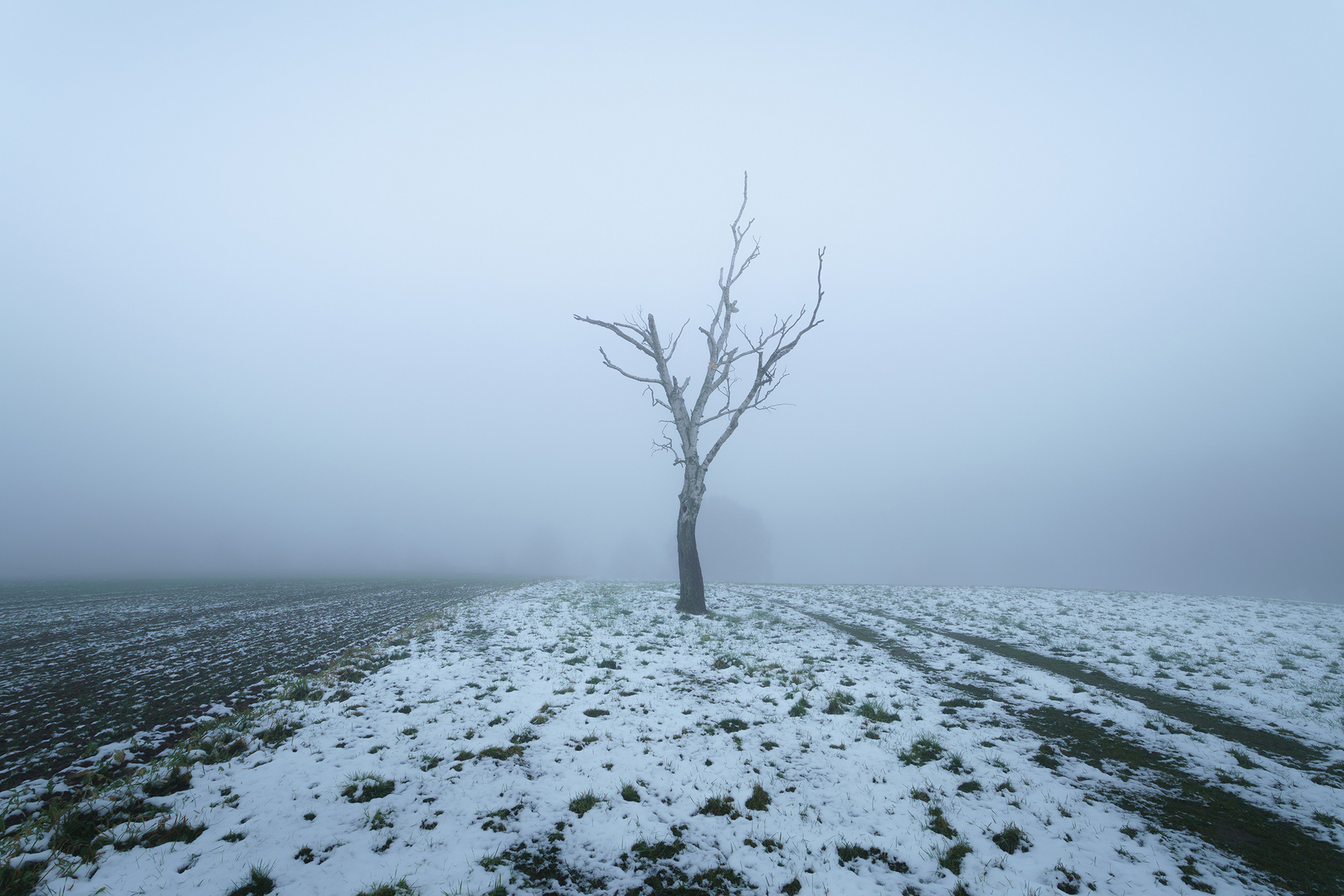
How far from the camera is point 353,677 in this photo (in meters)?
9.05

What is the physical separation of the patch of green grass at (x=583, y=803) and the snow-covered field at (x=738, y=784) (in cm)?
3

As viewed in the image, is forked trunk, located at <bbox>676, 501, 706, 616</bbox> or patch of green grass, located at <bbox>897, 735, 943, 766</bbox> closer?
patch of green grass, located at <bbox>897, 735, 943, 766</bbox>

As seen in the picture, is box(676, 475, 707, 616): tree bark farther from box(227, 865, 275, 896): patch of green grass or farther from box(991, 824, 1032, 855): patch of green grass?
box(227, 865, 275, 896): patch of green grass

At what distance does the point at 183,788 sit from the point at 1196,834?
10239 millimetres

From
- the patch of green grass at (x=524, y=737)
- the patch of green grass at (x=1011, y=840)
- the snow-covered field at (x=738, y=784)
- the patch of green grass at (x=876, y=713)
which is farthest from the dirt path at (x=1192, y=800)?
the patch of green grass at (x=524, y=737)

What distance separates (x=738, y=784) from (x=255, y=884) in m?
4.42

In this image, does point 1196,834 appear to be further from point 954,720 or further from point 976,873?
point 954,720

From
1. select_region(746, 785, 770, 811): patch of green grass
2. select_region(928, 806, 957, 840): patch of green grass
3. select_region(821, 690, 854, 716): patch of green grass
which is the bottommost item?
select_region(928, 806, 957, 840): patch of green grass

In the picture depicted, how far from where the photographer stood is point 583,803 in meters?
5.05

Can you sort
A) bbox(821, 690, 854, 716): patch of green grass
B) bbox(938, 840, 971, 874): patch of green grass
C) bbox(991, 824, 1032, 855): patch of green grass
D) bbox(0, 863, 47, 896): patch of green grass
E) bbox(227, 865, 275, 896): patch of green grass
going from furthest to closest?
bbox(821, 690, 854, 716): patch of green grass, bbox(991, 824, 1032, 855): patch of green grass, bbox(938, 840, 971, 874): patch of green grass, bbox(227, 865, 275, 896): patch of green grass, bbox(0, 863, 47, 896): patch of green grass

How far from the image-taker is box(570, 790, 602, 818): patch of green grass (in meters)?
4.99

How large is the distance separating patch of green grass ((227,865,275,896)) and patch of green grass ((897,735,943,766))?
6496 mm

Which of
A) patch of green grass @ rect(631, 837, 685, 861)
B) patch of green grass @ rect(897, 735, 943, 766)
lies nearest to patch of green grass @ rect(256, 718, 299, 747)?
patch of green grass @ rect(631, 837, 685, 861)

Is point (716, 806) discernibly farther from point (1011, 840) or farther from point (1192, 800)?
point (1192, 800)
